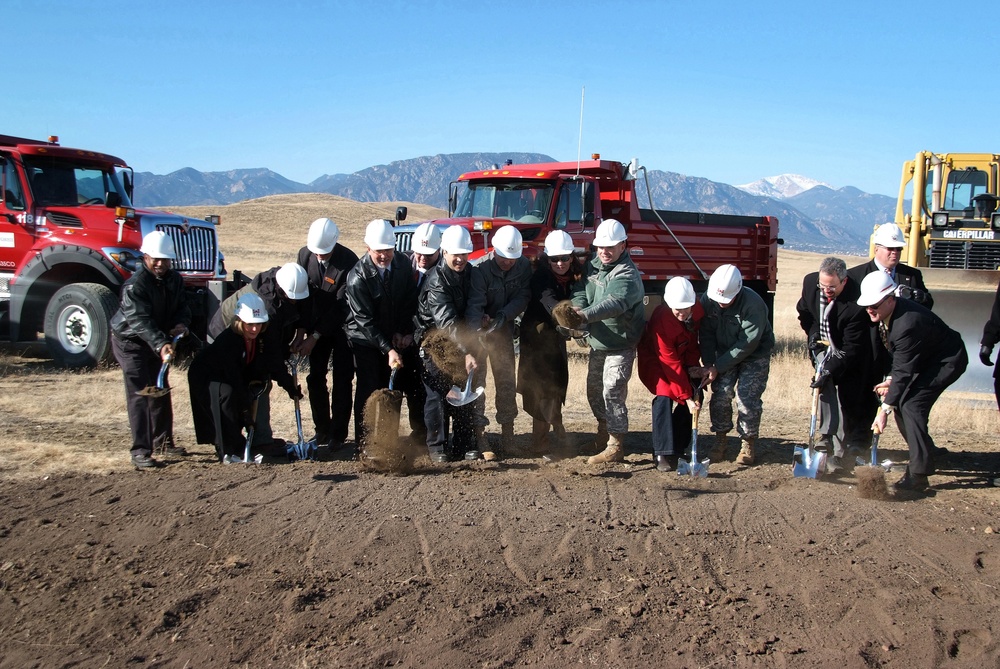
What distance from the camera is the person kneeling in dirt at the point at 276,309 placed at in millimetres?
7238

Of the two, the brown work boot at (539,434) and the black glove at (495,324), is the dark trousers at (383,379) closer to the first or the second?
the black glove at (495,324)

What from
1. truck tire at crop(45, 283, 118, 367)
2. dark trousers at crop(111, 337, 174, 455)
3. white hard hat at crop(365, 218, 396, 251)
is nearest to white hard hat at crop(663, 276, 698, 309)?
white hard hat at crop(365, 218, 396, 251)

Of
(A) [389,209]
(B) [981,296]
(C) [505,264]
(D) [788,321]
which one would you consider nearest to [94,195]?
(C) [505,264]

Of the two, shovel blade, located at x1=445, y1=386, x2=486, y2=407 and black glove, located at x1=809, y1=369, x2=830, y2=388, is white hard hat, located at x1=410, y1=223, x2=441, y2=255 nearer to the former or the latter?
shovel blade, located at x1=445, y1=386, x2=486, y2=407

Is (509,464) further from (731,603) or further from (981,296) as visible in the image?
(981,296)

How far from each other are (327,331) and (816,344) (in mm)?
Result: 4037

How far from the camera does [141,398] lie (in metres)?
7.05

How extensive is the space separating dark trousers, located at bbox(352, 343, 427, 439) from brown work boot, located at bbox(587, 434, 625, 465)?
1.48m

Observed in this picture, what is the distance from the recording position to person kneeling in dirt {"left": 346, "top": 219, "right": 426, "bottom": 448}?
7.17 m

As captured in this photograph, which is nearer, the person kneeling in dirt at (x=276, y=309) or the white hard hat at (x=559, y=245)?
the person kneeling in dirt at (x=276, y=309)

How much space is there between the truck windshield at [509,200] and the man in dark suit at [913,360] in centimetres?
653

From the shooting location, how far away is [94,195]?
494 inches

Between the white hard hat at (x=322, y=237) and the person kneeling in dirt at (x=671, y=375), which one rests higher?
the white hard hat at (x=322, y=237)

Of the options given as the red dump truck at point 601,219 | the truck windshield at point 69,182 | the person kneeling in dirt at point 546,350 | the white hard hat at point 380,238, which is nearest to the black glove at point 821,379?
the person kneeling in dirt at point 546,350
